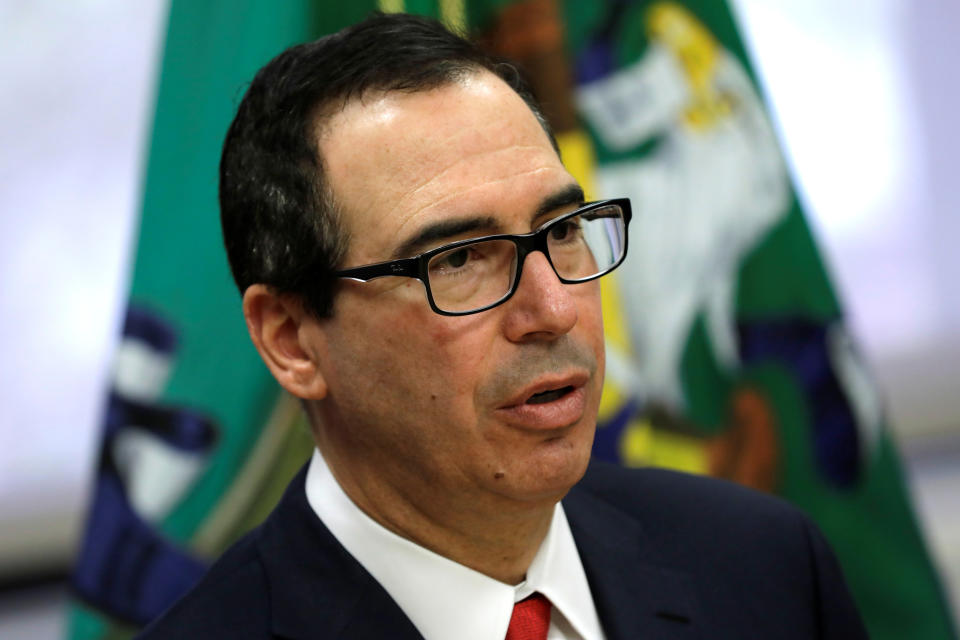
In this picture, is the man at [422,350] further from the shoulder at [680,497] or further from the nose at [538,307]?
the shoulder at [680,497]

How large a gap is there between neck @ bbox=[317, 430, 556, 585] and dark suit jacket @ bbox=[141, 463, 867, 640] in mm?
89

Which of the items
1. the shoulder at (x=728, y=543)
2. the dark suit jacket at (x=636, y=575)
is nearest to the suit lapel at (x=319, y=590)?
the dark suit jacket at (x=636, y=575)

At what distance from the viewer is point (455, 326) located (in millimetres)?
1506

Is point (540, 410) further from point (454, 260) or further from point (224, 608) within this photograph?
point (224, 608)

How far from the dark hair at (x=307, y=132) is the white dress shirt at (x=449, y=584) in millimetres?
320

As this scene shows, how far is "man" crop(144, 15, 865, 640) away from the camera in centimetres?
151

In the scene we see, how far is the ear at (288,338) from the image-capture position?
5.43 feet

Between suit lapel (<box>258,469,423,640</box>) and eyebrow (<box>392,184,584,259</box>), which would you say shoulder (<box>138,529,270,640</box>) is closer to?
suit lapel (<box>258,469,423,640</box>)

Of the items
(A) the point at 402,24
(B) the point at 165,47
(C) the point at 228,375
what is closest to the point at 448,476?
(A) the point at 402,24

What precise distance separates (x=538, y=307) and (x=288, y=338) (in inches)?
16.7

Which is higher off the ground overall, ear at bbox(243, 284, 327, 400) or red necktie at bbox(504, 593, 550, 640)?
ear at bbox(243, 284, 327, 400)

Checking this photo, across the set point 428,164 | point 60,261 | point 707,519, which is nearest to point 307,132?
point 428,164

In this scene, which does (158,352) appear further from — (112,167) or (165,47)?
(112,167)

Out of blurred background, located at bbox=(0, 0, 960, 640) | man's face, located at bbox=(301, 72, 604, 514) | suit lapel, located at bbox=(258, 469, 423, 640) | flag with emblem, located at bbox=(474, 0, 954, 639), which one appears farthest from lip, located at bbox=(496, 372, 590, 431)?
blurred background, located at bbox=(0, 0, 960, 640)
